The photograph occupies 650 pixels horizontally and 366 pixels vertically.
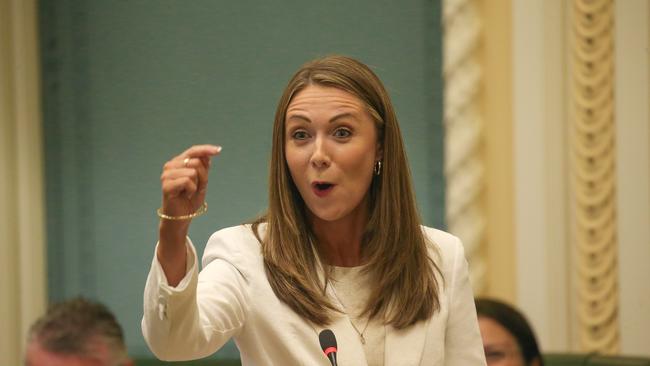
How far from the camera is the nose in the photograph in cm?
219

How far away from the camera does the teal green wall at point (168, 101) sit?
456 centimetres

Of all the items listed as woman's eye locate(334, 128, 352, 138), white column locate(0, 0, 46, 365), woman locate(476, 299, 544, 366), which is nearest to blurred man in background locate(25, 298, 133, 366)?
woman's eye locate(334, 128, 352, 138)

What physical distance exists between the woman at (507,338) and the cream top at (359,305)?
0.93 meters

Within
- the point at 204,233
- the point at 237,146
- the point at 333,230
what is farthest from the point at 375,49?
the point at 333,230

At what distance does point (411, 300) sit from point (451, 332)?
13 centimetres

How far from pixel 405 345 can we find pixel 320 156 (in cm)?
42

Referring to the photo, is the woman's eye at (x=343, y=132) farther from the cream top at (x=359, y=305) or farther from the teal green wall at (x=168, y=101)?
the teal green wall at (x=168, y=101)

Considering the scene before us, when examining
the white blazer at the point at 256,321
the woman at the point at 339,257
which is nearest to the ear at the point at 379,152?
the woman at the point at 339,257

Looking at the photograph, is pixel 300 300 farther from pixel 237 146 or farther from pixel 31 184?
pixel 31 184

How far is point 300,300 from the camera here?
2150 millimetres

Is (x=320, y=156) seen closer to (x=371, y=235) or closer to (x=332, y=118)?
(x=332, y=118)

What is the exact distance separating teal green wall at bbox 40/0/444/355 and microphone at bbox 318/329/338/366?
2.45 m

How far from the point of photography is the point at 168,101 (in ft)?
16.1

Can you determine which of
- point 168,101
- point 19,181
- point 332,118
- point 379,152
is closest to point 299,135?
point 332,118
